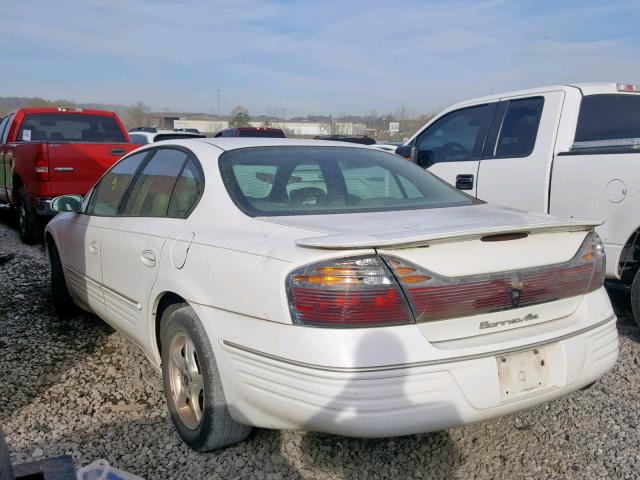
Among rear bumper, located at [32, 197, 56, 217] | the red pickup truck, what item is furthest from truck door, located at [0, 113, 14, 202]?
rear bumper, located at [32, 197, 56, 217]

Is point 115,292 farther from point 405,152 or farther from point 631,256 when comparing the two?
point 631,256

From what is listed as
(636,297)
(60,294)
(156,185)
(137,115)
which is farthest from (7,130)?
(137,115)

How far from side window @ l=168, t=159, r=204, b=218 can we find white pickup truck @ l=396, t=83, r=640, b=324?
2.79 m

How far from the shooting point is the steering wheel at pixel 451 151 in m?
5.69

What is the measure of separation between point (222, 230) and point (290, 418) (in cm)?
91

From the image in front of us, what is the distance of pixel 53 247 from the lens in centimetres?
493

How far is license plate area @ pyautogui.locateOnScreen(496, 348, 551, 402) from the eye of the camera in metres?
2.35

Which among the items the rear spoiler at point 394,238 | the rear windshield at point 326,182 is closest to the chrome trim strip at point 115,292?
the rear windshield at point 326,182

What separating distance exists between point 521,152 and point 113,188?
10.8 ft

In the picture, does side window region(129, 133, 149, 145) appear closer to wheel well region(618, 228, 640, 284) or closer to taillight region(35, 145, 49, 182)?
taillight region(35, 145, 49, 182)

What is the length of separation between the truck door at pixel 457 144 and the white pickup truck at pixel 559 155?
10 millimetres

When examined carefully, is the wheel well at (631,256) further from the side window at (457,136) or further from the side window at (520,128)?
the side window at (457,136)

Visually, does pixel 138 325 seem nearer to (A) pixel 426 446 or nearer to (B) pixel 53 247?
(A) pixel 426 446

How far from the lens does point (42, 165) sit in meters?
7.14
